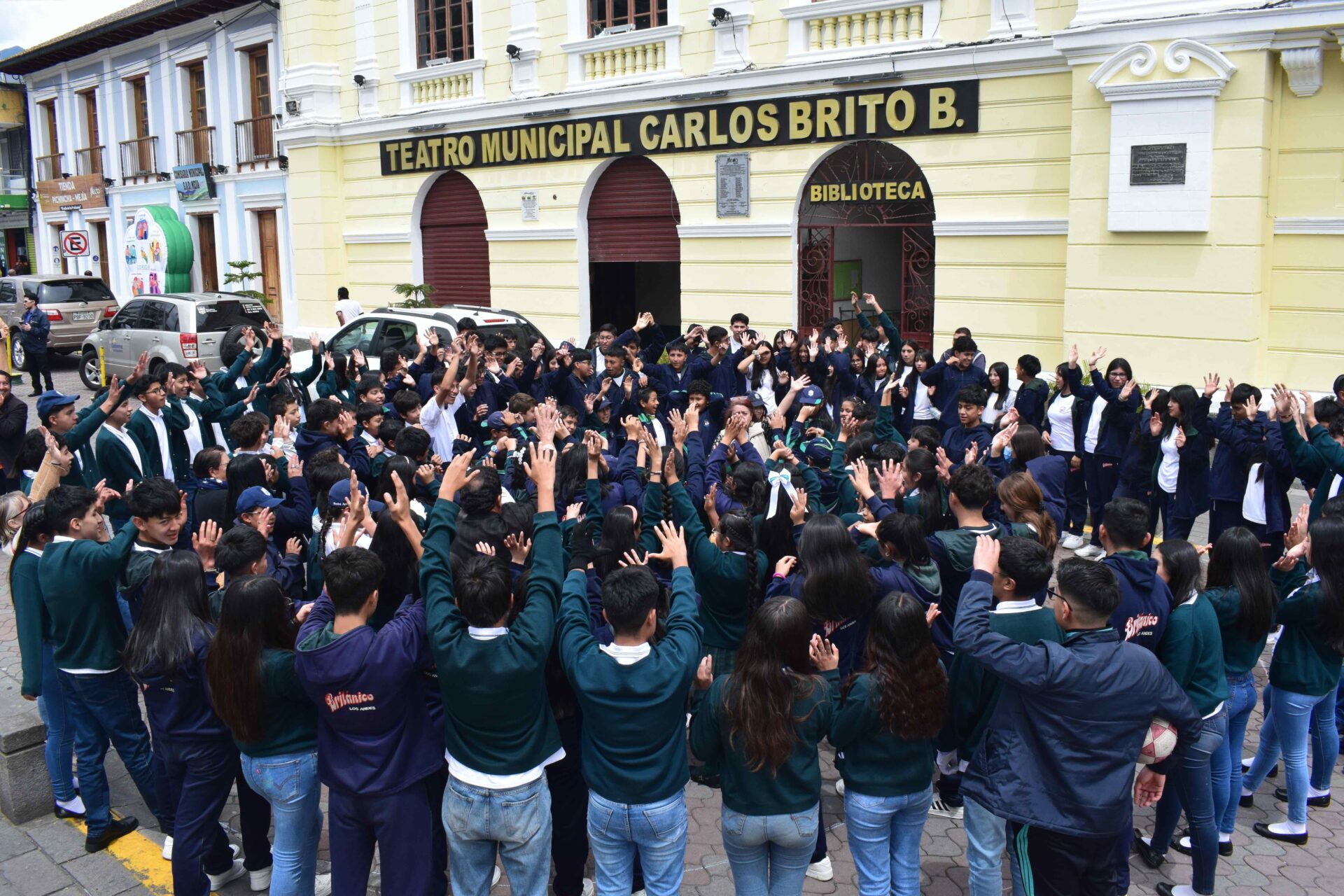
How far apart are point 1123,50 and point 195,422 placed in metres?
9.05

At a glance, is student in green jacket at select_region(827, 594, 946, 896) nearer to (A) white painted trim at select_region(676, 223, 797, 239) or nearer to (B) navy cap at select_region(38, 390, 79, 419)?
(B) navy cap at select_region(38, 390, 79, 419)

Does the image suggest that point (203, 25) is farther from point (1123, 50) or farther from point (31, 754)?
point (31, 754)

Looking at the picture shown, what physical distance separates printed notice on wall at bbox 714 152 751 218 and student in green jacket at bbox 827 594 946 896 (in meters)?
11.3

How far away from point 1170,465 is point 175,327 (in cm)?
1468

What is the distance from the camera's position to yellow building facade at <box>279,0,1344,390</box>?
10.5 m

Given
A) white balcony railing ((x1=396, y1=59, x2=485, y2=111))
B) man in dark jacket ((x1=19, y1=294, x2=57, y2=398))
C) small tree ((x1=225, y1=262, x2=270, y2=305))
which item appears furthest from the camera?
small tree ((x1=225, y1=262, x2=270, y2=305))

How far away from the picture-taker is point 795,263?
14.2 meters

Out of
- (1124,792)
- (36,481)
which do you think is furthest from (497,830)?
(36,481)

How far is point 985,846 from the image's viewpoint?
4.00m

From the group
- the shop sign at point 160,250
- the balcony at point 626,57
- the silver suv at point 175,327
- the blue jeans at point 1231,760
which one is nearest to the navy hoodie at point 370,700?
the blue jeans at point 1231,760

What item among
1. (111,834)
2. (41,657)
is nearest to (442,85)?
(41,657)

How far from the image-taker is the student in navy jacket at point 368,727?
3.73m

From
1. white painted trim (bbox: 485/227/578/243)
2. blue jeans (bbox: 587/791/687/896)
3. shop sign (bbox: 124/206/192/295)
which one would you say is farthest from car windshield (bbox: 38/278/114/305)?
blue jeans (bbox: 587/791/687/896)

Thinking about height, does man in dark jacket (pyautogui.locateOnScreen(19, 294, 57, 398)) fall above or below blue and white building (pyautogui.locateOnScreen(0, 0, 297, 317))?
below
